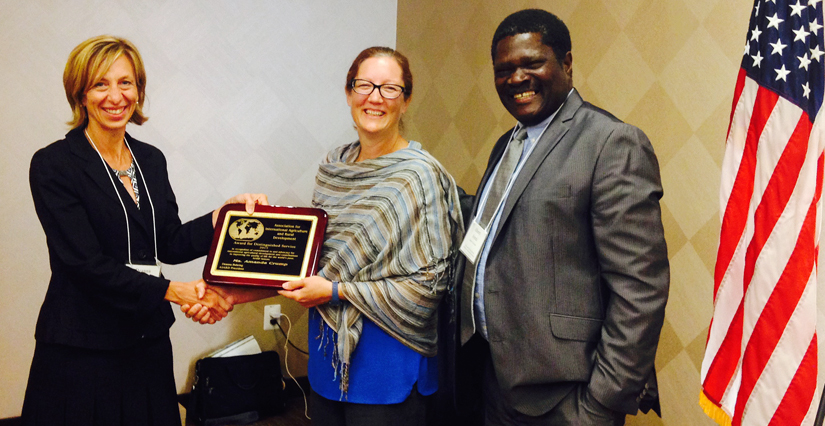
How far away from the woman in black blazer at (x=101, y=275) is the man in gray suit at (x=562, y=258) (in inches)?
35.2

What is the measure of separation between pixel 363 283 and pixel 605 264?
704 mm

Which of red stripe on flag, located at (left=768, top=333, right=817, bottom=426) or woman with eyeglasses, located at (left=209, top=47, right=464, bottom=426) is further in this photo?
woman with eyeglasses, located at (left=209, top=47, right=464, bottom=426)

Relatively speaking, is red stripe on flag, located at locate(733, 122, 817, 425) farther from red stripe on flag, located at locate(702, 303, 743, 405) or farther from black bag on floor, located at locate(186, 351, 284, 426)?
black bag on floor, located at locate(186, 351, 284, 426)

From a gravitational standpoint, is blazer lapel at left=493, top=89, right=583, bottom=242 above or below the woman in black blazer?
above

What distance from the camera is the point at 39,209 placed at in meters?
1.70

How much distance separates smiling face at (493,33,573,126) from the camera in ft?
4.64

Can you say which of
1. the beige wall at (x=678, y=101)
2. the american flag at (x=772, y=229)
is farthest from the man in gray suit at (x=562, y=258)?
the beige wall at (x=678, y=101)

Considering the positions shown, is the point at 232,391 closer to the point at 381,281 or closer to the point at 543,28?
the point at 381,281

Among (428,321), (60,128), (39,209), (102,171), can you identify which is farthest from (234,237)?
(60,128)

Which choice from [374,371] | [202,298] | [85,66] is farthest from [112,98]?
[374,371]

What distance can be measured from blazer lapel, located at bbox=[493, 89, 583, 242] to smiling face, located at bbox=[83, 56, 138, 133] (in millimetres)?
1210

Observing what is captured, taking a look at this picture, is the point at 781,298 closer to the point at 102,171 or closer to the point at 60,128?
the point at 102,171

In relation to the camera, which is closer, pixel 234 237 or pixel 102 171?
pixel 102 171

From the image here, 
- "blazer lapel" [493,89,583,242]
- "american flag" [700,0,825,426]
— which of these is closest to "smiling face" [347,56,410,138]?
"blazer lapel" [493,89,583,242]
